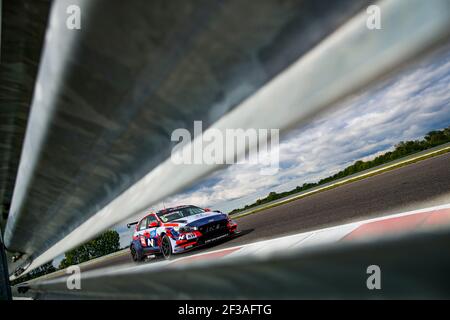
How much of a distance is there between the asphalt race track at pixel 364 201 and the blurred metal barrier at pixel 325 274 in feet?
0.56

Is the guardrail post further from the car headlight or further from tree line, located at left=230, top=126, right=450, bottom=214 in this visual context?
tree line, located at left=230, top=126, right=450, bottom=214

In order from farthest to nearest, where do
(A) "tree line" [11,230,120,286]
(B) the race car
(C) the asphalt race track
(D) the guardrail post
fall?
(A) "tree line" [11,230,120,286] → (D) the guardrail post → (B) the race car → (C) the asphalt race track

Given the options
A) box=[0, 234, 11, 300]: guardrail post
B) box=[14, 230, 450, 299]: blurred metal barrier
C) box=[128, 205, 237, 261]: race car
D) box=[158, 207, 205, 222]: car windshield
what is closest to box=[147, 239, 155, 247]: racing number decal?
box=[128, 205, 237, 261]: race car

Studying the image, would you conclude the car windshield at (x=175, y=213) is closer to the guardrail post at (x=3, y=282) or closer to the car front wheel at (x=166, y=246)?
the car front wheel at (x=166, y=246)

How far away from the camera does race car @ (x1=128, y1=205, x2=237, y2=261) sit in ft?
5.60

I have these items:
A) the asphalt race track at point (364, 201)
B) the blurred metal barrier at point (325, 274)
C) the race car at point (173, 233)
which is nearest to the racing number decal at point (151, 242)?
the race car at point (173, 233)

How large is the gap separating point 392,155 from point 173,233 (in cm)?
146

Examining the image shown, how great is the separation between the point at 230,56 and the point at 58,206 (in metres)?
2.16

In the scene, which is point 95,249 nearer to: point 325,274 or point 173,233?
point 173,233

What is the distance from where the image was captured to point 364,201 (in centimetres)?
A: 126

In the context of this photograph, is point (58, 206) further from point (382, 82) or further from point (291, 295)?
point (382, 82)

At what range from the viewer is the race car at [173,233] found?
1.71 metres

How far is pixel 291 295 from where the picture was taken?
3.50 feet
